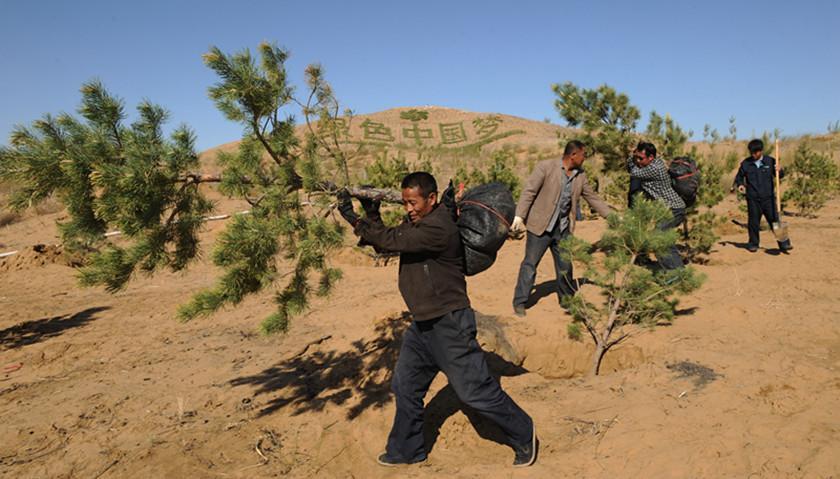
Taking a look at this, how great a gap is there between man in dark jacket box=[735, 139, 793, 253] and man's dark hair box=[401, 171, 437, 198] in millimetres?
6659

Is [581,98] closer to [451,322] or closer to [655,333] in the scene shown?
[655,333]

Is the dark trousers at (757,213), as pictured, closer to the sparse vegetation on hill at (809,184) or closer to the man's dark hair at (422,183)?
the sparse vegetation on hill at (809,184)

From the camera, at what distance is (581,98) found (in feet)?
23.9

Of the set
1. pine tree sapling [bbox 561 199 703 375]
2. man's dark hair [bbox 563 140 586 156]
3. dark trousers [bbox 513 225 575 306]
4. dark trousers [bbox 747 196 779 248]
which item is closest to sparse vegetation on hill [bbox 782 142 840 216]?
dark trousers [bbox 747 196 779 248]

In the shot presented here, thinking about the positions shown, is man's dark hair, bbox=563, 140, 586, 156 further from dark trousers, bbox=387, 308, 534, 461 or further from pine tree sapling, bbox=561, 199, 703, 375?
dark trousers, bbox=387, 308, 534, 461

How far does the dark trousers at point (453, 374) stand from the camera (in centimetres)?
288

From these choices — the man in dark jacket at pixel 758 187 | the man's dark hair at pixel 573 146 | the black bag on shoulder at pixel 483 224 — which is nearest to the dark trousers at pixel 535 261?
the man's dark hair at pixel 573 146

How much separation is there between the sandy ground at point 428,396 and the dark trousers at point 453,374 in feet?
0.94

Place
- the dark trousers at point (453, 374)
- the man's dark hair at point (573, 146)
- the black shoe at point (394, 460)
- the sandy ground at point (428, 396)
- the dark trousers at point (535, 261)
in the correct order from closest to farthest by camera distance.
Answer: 1. the dark trousers at point (453, 374)
2. the sandy ground at point (428, 396)
3. the black shoe at point (394, 460)
4. the man's dark hair at point (573, 146)
5. the dark trousers at point (535, 261)

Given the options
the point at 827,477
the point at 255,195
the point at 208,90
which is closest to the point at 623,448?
the point at 827,477

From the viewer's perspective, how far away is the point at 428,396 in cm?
414

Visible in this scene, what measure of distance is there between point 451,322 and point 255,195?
1285mm

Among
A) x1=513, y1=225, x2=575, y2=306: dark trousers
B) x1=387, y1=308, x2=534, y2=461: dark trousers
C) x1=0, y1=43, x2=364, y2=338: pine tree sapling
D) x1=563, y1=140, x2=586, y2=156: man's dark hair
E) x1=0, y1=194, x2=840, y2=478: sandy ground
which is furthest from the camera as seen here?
x1=513, y1=225, x2=575, y2=306: dark trousers

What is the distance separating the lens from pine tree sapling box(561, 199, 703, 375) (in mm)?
3977
